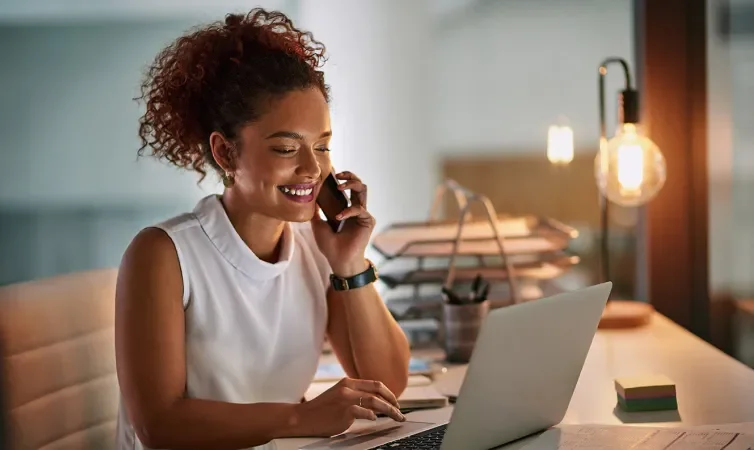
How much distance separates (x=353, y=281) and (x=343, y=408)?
358mm

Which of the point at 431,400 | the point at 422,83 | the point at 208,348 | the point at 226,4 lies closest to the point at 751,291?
the point at 422,83

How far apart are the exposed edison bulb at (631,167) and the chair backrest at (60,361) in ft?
3.32

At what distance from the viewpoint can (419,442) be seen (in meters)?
1.10

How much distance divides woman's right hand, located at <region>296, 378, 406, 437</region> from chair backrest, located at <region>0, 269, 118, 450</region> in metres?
0.39

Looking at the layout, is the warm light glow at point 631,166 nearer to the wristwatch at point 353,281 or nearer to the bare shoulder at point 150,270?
the wristwatch at point 353,281

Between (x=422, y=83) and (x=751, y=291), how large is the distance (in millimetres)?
1066

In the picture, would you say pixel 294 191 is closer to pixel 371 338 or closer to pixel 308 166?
pixel 308 166

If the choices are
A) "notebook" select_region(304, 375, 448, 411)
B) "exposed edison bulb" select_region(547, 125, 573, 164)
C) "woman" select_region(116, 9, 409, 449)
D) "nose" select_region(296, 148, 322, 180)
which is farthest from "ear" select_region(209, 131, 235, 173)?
"exposed edison bulb" select_region(547, 125, 573, 164)

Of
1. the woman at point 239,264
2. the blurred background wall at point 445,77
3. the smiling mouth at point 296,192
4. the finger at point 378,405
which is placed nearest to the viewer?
the finger at point 378,405

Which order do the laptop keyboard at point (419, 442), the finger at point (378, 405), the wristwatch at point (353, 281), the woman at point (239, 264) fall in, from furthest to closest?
the wristwatch at point (353, 281), the woman at point (239, 264), the finger at point (378, 405), the laptop keyboard at point (419, 442)

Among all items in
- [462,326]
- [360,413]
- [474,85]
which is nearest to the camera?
[360,413]

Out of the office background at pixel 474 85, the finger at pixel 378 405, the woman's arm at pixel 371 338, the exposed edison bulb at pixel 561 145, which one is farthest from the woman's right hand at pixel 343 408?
the exposed edison bulb at pixel 561 145

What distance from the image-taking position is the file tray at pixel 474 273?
1.88 m

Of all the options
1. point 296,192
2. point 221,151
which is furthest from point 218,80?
point 296,192
